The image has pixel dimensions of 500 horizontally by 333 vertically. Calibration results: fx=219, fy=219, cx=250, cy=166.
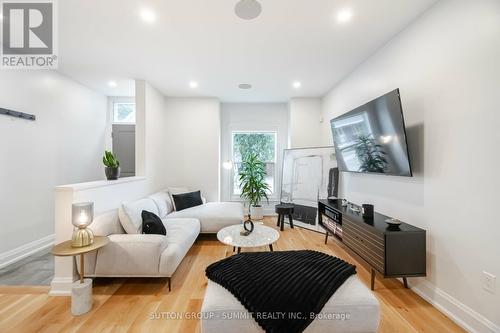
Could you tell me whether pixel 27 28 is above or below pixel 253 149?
above

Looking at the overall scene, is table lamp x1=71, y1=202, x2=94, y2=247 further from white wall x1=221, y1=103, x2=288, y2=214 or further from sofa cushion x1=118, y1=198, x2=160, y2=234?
white wall x1=221, y1=103, x2=288, y2=214

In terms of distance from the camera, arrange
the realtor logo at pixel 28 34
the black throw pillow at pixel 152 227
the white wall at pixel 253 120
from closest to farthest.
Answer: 1. the realtor logo at pixel 28 34
2. the black throw pillow at pixel 152 227
3. the white wall at pixel 253 120

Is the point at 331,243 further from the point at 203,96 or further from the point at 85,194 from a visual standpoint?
the point at 203,96

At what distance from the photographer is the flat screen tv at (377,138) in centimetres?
217

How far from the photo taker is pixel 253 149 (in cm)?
554

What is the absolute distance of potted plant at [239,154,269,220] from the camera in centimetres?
491

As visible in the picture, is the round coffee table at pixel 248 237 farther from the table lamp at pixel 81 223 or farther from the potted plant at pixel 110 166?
the potted plant at pixel 110 166

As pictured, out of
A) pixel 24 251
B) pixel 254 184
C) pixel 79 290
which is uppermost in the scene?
pixel 254 184

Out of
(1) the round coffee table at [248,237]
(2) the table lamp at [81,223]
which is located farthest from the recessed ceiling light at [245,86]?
(2) the table lamp at [81,223]

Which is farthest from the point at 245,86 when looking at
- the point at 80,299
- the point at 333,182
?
the point at 80,299

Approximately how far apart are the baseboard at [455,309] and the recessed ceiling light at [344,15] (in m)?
2.74

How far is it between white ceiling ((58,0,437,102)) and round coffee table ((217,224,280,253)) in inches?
94.1

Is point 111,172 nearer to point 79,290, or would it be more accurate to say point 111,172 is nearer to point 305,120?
point 79,290

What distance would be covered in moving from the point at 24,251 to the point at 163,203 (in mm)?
1882
